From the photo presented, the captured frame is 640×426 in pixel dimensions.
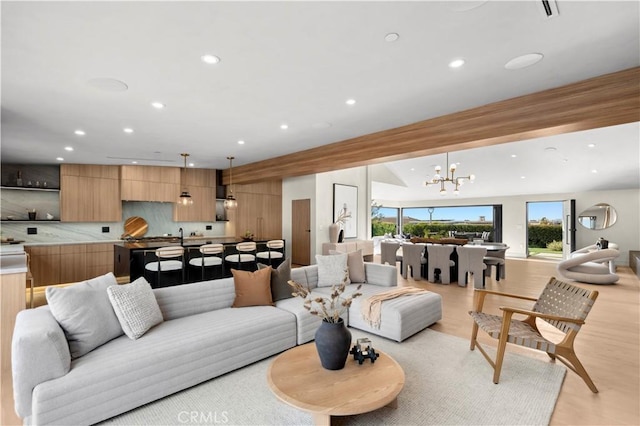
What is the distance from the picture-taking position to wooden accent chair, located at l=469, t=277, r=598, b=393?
2.60 meters

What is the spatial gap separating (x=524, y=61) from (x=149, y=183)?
7.66 metres

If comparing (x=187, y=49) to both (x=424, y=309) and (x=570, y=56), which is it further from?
(x=424, y=309)

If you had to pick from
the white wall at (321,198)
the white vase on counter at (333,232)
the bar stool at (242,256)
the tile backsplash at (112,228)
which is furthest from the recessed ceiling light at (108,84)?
the white vase on counter at (333,232)

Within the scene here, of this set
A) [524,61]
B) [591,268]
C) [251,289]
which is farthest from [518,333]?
[591,268]

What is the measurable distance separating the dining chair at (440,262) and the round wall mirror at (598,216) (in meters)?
6.50

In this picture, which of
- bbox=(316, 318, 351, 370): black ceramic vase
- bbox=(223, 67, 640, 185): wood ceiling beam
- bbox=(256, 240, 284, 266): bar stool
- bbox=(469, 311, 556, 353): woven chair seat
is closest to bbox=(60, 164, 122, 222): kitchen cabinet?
bbox=(256, 240, 284, 266): bar stool

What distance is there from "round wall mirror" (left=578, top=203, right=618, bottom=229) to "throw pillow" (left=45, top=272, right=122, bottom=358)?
1265cm

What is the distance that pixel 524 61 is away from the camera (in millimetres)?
2682

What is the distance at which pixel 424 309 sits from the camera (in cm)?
381

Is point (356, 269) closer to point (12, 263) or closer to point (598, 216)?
point (12, 263)

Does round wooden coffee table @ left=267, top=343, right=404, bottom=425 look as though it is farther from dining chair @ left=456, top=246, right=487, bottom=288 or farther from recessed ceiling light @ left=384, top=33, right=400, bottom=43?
dining chair @ left=456, top=246, right=487, bottom=288

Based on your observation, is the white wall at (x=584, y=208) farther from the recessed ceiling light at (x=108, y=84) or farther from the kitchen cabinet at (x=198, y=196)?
the recessed ceiling light at (x=108, y=84)

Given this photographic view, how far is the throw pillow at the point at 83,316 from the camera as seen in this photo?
2271 mm

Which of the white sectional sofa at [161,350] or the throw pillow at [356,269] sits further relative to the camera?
the throw pillow at [356,269]
